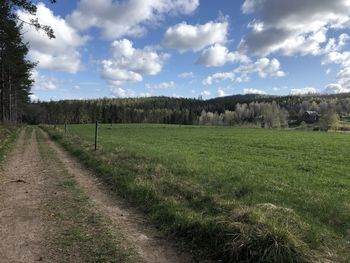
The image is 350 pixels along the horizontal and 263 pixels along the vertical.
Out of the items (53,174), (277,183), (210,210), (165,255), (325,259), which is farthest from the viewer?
(53,174)

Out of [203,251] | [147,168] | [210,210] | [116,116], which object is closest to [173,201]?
[210,210]

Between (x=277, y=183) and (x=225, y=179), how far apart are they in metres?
1.93

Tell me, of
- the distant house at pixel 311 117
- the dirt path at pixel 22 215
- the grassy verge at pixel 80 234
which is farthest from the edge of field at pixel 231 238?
the distant house at pixel 311 117

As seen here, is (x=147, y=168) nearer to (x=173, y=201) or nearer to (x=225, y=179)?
(x=225, y=179)

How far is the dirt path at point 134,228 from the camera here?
624 centimetres

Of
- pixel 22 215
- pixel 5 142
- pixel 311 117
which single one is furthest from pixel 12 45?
pixel 311 117

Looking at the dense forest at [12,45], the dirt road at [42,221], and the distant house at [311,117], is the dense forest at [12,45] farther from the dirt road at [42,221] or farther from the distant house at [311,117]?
the distant house at [311,117]

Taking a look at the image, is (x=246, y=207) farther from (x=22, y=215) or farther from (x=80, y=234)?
(x=22, y=215)

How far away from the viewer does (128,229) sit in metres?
7.51

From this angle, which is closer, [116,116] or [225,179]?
[225,179]

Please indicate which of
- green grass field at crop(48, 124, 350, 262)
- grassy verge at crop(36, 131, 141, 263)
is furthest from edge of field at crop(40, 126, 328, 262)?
grassy verge at crop(36, 131, 141, 263)

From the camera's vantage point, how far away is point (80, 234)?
Result: 23.0ft

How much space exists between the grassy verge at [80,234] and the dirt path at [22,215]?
0.30 meters

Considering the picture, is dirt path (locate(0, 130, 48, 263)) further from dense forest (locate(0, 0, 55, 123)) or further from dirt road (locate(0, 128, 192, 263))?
dense forest (locate(0, 0, 55, 123))
